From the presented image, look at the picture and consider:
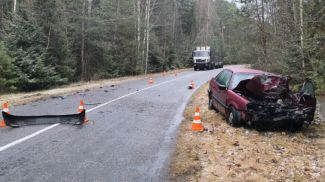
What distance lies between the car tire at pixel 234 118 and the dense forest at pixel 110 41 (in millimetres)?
7094

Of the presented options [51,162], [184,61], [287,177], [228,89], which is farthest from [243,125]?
[184,61]

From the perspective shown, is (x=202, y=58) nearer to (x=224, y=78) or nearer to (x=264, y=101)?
(x=224, y=78)

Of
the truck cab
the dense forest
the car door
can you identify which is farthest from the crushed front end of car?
the truck cab

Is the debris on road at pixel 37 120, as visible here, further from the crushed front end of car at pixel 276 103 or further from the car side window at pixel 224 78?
Answer: the crushed front end of car at pixel 276 103

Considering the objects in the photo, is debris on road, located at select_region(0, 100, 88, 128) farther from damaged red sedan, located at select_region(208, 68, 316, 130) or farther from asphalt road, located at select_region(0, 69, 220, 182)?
damaged red sedan, located at select_region(208, 68, 316, 130)

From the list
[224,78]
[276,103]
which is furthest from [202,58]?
[276,103]

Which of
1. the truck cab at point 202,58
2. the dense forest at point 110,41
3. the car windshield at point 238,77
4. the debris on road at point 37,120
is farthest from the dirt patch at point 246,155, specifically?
the truck cab at point 202,58

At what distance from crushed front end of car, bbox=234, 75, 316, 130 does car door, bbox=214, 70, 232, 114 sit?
2.19 feet

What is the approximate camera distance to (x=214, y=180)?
600 cm

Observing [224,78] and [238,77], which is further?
[224,78]

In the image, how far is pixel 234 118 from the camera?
33.2ft

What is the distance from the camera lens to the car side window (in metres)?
11.6

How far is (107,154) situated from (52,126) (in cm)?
307

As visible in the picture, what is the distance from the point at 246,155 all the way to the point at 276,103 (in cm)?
264
